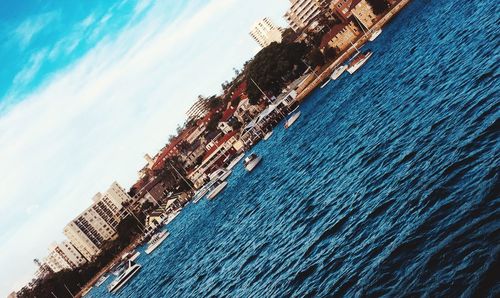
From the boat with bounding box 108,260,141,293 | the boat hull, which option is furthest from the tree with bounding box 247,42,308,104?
the boat with bounding box 108,260,141,293

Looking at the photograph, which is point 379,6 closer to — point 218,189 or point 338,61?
point 338,61

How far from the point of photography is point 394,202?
23.0 meters

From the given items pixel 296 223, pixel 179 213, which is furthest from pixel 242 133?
pixel 296 223

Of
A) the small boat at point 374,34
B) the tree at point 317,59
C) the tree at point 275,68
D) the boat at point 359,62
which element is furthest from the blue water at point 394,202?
the tree at point 275,68

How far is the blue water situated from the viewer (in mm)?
16031

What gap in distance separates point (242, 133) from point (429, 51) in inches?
3778

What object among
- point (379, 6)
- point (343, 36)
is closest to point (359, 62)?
point (379, 6)

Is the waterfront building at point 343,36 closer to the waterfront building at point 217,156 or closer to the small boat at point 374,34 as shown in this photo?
the small boat at point 374,34

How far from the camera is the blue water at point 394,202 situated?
1603cm

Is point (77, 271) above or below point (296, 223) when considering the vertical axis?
above

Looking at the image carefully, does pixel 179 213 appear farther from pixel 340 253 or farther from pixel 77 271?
pixel 340 253

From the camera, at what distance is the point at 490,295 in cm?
1186

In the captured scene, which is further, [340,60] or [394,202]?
[340,60]

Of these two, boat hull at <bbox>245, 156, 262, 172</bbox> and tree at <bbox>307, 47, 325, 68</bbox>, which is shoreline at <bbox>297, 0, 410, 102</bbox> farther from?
boat hull at <bbox>245, 156, 262, 172</bbox>
